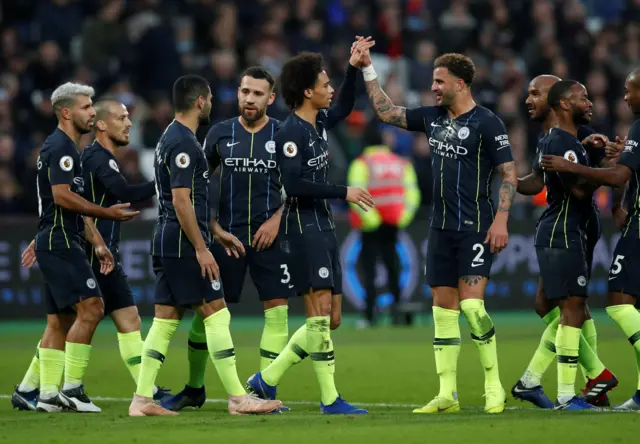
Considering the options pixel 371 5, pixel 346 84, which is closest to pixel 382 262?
pixel 371 5

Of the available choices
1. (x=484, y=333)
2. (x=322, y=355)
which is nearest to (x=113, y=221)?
(x=322, y=355)

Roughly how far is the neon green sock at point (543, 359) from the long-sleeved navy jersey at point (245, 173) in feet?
7.37

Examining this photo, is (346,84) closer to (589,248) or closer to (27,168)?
(589,248)

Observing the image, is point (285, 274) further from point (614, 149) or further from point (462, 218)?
point (614, 149)

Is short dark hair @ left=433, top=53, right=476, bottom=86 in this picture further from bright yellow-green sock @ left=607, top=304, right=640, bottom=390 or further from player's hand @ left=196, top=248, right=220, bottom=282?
player's hand @ left=196, top=248, right=220, bottom=282

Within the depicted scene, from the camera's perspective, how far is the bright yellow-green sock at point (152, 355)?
8.67 meters

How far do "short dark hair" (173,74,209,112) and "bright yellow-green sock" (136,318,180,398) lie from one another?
4.86ft

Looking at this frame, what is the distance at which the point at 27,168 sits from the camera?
18.0 metres

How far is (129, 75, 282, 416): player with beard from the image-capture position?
8.55 m

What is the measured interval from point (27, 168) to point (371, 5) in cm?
737

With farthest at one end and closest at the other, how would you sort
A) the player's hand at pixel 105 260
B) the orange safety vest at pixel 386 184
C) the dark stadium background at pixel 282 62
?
1. the dark stadium background at pixel 282 62
2. the orange safety vest at pixel 386 184
3. the player's hand at pixel 105 260

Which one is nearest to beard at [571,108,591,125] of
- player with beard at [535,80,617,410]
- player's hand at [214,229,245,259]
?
player with beard at [535,80,617,410]

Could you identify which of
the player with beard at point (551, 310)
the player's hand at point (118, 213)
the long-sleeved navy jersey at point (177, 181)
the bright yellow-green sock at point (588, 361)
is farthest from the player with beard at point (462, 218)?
the player's hand at point (118, 213)

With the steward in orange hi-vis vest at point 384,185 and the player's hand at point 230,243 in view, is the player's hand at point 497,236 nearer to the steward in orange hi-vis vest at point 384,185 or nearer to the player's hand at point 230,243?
the player's hand at point 230,243
